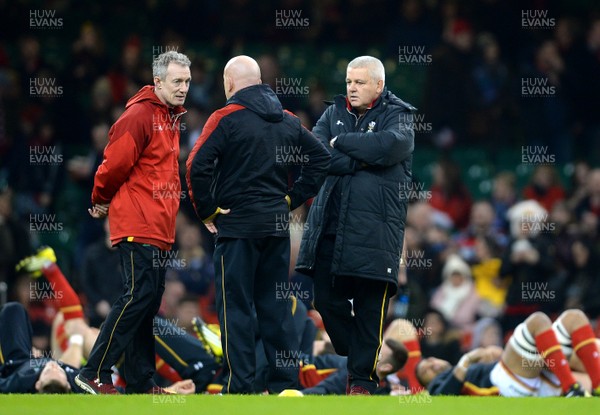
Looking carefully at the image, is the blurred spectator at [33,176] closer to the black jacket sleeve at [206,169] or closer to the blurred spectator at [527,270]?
the blurred spectator at [527,270]

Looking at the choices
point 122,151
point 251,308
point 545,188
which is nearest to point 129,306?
point 251,308

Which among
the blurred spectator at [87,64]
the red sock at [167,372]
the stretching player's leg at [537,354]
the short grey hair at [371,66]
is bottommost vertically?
the red sock at [167,372]

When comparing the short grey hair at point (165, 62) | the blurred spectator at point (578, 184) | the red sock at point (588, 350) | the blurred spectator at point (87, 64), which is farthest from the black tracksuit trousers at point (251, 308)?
the blurred spectator at point (87, 64)

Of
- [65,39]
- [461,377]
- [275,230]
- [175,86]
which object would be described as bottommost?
[461,377]

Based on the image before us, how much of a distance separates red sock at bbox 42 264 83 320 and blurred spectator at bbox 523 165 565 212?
662 centimetres

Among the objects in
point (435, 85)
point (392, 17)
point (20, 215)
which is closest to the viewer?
point (20, 215)

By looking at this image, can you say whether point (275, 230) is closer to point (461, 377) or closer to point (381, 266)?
point (381, 266)

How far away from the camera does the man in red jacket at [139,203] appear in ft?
27.9

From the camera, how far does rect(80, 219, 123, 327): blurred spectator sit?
13633 millimetres

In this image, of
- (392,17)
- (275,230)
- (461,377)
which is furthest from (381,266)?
(392,17)

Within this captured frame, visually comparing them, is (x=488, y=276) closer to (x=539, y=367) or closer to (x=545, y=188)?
(x=545, y=188)

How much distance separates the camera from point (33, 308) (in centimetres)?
1451

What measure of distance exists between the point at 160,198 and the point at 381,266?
1543mm

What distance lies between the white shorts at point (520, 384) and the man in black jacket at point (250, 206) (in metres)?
2.73
